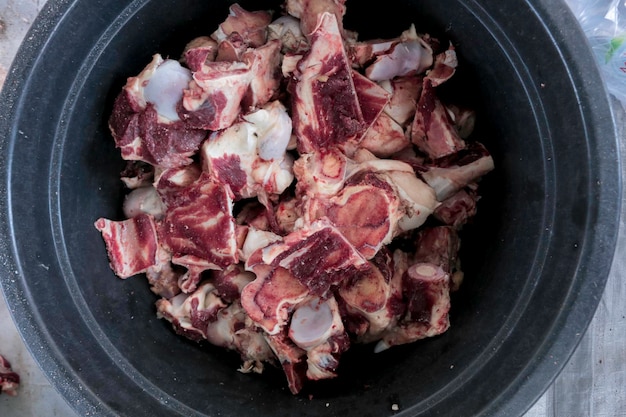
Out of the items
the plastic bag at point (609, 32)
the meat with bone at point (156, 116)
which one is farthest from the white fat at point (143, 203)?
the plastic bag at point (609, 32)

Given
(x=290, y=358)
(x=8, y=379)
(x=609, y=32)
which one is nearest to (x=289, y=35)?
(x=290, y=358)

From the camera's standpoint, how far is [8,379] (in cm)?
161

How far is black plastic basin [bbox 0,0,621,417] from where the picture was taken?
95 cm

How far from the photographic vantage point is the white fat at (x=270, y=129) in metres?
1.10

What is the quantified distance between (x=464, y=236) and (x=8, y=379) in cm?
127

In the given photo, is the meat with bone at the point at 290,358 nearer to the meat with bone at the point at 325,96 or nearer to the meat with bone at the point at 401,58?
the meat with bone at the point at 325,96

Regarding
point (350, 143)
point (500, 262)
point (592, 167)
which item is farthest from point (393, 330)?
point (592, 167)

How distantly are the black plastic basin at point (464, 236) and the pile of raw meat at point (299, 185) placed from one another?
46 mm

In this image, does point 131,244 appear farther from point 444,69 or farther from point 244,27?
point 444,69

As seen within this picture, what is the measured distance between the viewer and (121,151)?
3.76ft

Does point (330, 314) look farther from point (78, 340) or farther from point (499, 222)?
point (78, 340)

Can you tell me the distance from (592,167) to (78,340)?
942 mm

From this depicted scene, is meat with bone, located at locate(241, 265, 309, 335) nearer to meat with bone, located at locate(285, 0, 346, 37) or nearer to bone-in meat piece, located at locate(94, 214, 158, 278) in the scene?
bone-in meat piece, located at locate(94, 214, 158, 278)

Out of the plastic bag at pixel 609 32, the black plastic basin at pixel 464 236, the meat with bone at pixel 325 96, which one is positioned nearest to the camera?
the black plastic basin at pixel 464 236
